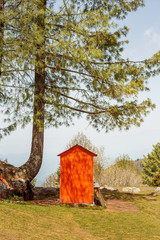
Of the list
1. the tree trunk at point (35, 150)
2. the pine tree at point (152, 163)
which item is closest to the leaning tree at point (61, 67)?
the tree trunk at point (35, 150)

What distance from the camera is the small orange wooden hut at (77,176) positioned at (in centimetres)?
1130

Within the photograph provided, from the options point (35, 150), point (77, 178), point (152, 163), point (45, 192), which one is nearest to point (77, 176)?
point (77, 178)

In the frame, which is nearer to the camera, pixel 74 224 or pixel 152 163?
pixel 74 224

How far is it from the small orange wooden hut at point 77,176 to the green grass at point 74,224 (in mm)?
551

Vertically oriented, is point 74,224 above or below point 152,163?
below

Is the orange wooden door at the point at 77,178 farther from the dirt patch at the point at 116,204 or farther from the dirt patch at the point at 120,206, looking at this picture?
the dirt patch at the point at 120,206

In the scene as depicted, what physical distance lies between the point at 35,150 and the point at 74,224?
4691 mm

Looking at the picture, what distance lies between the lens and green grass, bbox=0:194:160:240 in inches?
260

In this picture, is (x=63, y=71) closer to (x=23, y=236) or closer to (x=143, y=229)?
(x=143, y=229)

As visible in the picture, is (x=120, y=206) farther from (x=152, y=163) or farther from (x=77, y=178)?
(x=152, y=163)

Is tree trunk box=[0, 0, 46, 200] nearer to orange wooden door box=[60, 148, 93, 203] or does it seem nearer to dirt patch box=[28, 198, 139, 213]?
dirt patch box=[28, 198, 139, 213]

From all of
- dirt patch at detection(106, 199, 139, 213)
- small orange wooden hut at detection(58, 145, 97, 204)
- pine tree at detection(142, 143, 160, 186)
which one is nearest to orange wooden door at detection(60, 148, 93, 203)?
small orange wooden hut at detection(58, 145, 97, 204)

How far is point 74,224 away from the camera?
8344mm

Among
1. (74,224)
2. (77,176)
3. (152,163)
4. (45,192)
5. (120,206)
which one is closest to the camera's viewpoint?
(74,224)
